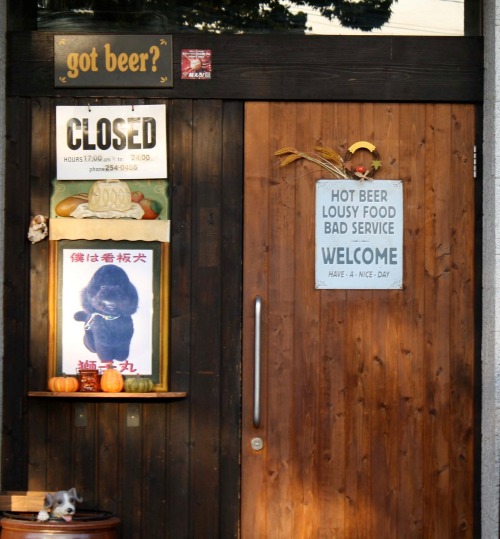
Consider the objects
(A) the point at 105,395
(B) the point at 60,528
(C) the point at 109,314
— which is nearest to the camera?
(B) the point at 60,528

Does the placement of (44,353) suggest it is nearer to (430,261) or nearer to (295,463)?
(295,463)

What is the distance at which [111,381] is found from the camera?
5246mm

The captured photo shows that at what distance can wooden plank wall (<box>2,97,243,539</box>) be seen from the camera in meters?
5.30

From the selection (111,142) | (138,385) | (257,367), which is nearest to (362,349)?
(257,367)

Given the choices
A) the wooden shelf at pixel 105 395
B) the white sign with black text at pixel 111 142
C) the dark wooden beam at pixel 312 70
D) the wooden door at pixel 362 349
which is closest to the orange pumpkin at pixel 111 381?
the wooden shelf at pixel 105 395

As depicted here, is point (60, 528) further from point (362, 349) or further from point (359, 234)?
point (359, 234)

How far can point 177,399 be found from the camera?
209 inches

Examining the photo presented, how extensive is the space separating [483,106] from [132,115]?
1.71 meters

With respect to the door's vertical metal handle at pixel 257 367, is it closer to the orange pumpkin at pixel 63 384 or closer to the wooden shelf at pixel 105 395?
the wooden shelf at pixel 105 395

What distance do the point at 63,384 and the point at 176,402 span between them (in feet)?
1.79

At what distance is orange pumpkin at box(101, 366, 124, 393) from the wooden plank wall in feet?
0.34

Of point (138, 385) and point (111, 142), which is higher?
point (111, 142)

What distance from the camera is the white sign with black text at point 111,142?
535 cm

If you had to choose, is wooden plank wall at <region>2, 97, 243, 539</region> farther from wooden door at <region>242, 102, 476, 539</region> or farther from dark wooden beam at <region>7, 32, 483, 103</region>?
dark wooden beam at <region>7, 32, 483, 103</region>
